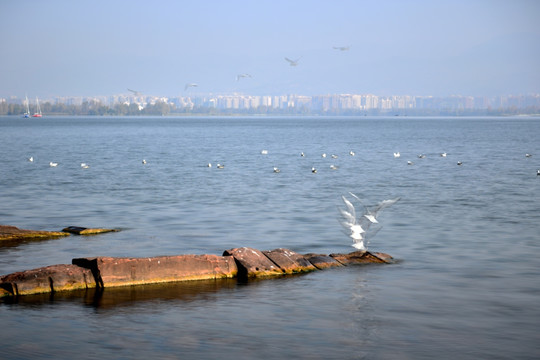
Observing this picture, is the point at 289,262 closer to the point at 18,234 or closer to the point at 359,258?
the point at 359,258

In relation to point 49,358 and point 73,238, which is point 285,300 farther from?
point 73,238

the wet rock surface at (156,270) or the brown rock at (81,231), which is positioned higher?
the wet rock surface at (156,270)

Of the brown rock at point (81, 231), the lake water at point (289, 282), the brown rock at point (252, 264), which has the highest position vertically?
the brown rock at point (252, 264)

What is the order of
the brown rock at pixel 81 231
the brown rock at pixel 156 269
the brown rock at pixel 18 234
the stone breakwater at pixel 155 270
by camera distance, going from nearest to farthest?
the stone breakwater at pixel 155 270
the brown rock at pixel 156 269
the brown rock at pixel 18 234
the brown rock at pixel 81 231

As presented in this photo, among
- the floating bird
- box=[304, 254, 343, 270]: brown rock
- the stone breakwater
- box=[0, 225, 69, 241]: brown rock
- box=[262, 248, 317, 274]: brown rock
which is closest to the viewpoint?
the stone breakwater

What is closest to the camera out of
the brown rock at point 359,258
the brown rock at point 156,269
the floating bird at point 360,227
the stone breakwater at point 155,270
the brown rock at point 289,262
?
the stone breakwater at point 155,270

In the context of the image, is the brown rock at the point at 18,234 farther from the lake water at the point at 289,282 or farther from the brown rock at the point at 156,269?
the brown rock at the point at 156,269

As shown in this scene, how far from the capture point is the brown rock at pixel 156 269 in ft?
48.5

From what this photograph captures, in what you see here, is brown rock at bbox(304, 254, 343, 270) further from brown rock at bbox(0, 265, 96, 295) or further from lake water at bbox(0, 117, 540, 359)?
brown rock at bbox(0, 265, 96, 295)

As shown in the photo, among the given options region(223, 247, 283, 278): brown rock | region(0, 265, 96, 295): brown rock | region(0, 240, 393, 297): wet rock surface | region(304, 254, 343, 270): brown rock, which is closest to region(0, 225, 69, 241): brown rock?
region(0, 240, 393, 297): wet rock surface

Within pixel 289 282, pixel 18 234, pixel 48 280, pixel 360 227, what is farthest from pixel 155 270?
pixel 360 227

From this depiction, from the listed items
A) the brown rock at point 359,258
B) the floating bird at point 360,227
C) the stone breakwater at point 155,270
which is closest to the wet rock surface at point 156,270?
the stone breakwater at point 155,270

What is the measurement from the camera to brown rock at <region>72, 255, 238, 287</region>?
1478 cm

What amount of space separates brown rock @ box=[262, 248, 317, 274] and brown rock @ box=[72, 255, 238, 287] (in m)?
1.04
